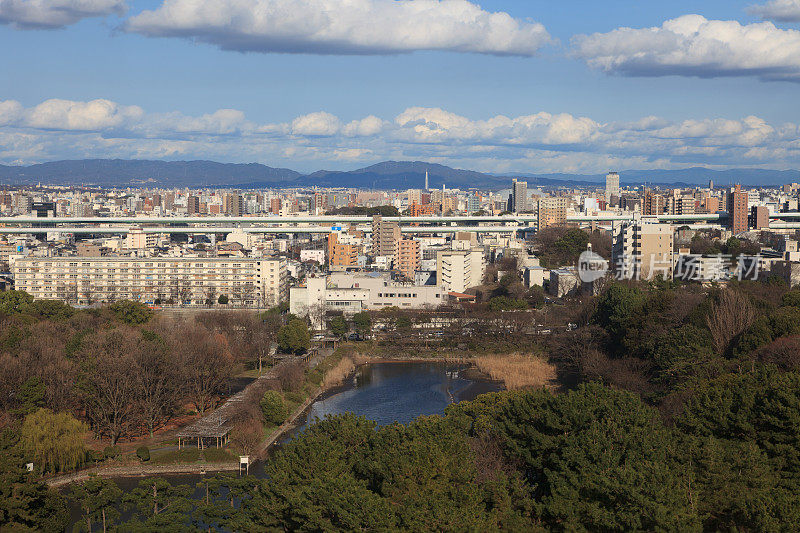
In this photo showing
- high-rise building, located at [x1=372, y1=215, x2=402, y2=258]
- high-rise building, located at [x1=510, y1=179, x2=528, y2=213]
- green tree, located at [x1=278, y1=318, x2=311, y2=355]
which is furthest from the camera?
high-rise building, located at [x1=510, y1=179, x2=528, y2=213]

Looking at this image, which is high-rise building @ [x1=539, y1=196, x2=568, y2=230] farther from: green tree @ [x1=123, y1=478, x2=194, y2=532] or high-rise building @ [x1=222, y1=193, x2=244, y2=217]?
green tree @ [x1=123, y1=478, x2=194, y2=532]

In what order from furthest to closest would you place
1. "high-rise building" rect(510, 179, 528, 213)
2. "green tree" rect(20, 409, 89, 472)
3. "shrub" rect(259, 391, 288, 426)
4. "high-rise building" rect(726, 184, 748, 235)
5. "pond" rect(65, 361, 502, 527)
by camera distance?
"high-rise building" rect(510, 179, 528, 213)
"high-rise building" rect(726, 184, 748, 235)
"pond" rect(65, 361, 502, 527)
"shrub" rect(259, 391, 288, 426)
"green tree" rect(20, 409, 89, 472)

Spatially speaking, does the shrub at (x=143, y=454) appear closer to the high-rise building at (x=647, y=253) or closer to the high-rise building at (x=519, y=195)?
the high-rise building at (x=647, y=253)

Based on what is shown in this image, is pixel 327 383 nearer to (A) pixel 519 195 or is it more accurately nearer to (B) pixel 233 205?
(A) pixel 519 195

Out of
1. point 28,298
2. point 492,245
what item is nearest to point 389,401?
point 28,298

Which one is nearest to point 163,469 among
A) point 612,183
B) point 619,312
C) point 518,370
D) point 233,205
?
point 518,370

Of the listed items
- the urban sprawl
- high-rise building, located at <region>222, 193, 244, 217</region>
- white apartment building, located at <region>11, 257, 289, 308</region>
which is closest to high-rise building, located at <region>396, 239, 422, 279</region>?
the urban sprawl
